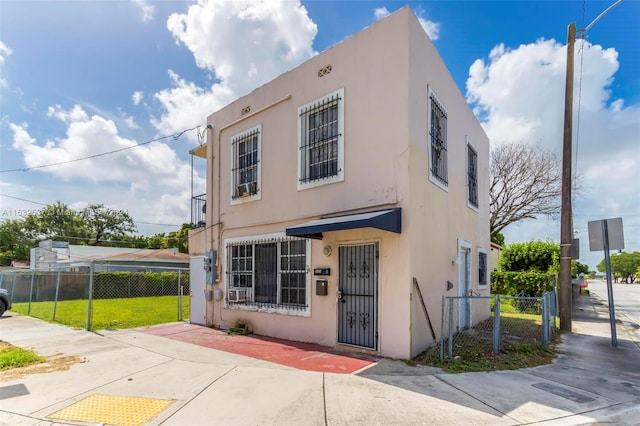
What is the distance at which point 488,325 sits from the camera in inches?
434

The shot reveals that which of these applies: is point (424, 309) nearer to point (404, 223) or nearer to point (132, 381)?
point (404, 223)

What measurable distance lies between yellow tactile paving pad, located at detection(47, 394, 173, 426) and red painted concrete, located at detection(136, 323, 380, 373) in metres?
2.32

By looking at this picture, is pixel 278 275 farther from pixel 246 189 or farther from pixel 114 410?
pixel 114 410

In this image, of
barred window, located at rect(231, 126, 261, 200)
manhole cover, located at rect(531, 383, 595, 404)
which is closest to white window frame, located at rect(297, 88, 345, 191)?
barred window, located at rect(231, 126, 261, 200)

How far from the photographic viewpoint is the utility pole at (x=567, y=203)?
10188mm

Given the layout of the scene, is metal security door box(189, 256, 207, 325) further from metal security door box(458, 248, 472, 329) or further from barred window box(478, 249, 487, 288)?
barred window box(478, 249, 487, 288)

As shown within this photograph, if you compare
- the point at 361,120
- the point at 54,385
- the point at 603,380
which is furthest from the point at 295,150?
the point at 603,380

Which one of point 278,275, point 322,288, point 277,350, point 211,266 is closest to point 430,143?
point 322,288

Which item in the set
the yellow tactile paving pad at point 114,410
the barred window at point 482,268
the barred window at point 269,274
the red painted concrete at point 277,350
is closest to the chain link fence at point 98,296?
the red painted concrete at point 277,350

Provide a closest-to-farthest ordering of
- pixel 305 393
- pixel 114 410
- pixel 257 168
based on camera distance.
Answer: pixel 114 410 < pixel 305 393 < pixel 257 168

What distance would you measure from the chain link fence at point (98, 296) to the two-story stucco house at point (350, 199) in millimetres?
3100

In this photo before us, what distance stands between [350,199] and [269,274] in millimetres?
3082

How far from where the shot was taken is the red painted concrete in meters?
6.16

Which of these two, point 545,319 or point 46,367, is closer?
point 46,367
